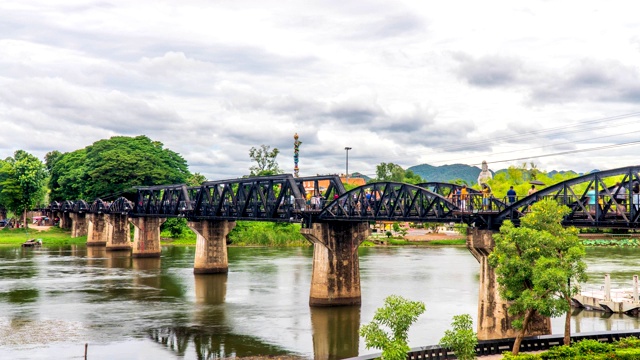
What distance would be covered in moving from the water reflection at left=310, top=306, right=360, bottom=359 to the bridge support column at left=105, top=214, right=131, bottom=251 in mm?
77170

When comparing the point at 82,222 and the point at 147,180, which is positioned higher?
the point at 147,180

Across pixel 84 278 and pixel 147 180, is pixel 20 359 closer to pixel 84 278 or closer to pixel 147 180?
pixel 84 278

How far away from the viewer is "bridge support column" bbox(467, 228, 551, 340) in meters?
39.7

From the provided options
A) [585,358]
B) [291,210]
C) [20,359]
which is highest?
[291,210]

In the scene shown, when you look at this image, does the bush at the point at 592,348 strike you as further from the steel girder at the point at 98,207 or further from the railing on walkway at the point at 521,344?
the steel girder at the point at 98,207

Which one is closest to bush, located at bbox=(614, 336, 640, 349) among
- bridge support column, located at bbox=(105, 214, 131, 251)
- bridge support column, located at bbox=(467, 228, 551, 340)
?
bridge support column, located at bbox=(467, 228, 551, 340)

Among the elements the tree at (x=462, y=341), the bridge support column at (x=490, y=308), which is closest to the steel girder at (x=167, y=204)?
the bridge support column at (x=490, y=308)

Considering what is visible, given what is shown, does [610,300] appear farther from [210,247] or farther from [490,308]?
[210,247]

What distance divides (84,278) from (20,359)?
42.4 meters

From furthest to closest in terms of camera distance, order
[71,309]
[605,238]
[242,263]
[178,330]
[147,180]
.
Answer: [605,238], [147,180], [242,263], [71,309], [178,330]

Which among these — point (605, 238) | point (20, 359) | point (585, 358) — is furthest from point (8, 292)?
point (605, 238)

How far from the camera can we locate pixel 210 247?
8562 centimetres

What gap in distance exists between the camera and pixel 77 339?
4600 centimetres

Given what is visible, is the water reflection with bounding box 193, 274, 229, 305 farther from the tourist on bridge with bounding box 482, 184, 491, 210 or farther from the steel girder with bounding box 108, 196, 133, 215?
the steel girder with bounding box 108, 196, 133, 215
